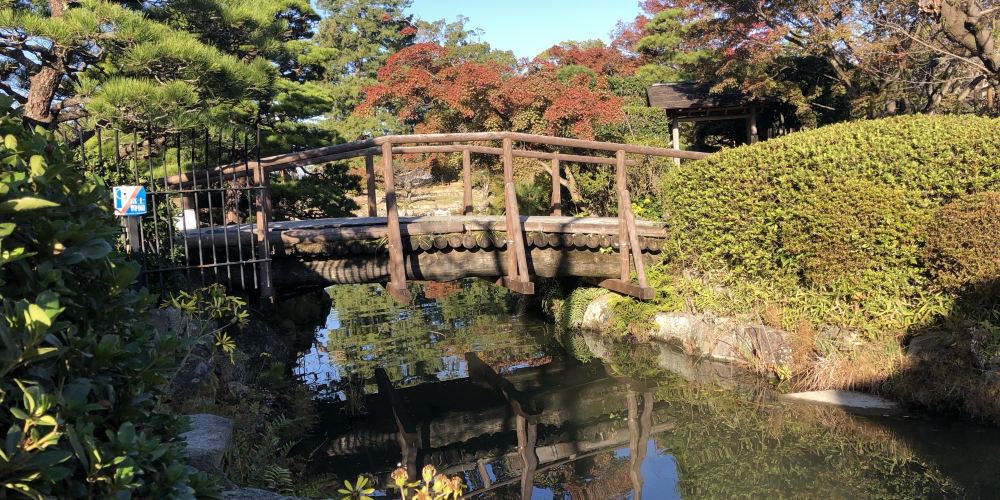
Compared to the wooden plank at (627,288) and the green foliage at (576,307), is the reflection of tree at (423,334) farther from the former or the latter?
the wooden plank at (627,288)

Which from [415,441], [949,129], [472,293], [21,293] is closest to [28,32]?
[415,441]

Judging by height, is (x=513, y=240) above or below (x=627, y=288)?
above

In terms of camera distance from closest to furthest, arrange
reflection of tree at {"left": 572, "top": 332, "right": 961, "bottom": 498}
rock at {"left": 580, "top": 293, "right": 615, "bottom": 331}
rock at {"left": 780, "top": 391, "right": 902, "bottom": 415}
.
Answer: reflection of tree at {"left": 572, "top": 332, "right": 961, "bottom": 498} < rock at {"left": 780, "top": 391, "right": 902, "bottom": 415} < rock at {"left": 580, "top": 293, "right": 615, "bottom": 331}

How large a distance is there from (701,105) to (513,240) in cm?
769

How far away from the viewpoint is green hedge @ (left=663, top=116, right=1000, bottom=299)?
6.68m

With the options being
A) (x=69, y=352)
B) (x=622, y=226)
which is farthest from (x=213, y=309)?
(x=622, y=226)

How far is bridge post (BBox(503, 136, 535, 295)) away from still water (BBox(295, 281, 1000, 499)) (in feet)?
3.21

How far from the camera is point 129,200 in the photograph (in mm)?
5570

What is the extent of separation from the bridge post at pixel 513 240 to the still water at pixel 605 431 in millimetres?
979

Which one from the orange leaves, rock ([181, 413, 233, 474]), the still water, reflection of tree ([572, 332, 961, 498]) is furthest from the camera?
the orange leaves

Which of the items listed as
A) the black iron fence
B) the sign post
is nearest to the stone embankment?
the black iron fence

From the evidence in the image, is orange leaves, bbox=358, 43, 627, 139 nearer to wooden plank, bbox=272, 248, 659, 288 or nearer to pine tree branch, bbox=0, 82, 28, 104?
wooden plank, bbox=272, 248, 659, 288

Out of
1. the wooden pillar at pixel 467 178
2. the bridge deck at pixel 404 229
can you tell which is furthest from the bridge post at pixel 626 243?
the wooden pillar at pixel 467 178

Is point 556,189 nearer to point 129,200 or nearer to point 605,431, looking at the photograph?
point 605,431
